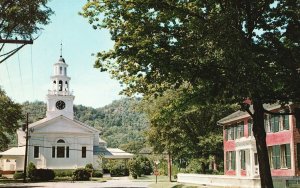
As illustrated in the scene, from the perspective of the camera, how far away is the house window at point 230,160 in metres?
44.5

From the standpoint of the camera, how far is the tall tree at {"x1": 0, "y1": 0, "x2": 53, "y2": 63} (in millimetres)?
25344

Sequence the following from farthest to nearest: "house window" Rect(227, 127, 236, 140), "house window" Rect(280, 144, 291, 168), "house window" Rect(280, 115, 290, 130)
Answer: "house window" Rect(227, 127, 236, 140)
"house window" Rect(280, 115, 290, 130)
"house window" Rect(280, 144, 291, 168)

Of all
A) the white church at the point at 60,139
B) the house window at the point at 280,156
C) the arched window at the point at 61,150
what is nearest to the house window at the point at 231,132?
the house window at the point at 280,156

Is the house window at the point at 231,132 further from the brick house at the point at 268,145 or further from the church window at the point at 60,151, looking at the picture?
the church window at the point at 60,151

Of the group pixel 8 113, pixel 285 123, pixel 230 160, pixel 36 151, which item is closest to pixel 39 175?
pixel 8 113

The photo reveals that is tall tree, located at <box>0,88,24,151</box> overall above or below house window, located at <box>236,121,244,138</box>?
above

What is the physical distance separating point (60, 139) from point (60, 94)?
8.47 m

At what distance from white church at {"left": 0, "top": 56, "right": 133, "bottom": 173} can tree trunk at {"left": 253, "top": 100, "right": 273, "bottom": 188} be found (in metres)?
55.6

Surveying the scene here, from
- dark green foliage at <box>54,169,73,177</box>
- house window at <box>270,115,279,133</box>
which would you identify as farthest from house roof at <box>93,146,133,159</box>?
house window at <box>270,115,279,133</box>

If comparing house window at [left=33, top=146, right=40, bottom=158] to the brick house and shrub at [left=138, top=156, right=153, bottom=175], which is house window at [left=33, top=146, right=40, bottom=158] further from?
the brick house

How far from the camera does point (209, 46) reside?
17844mm

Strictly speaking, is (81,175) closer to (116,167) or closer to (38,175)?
(38,175)

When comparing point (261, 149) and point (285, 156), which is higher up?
point (261, 149)

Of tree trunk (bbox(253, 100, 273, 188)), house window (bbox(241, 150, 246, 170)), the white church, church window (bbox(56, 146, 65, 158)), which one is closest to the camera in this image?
tree trunk (bbox(253, 100, 273, 188))
